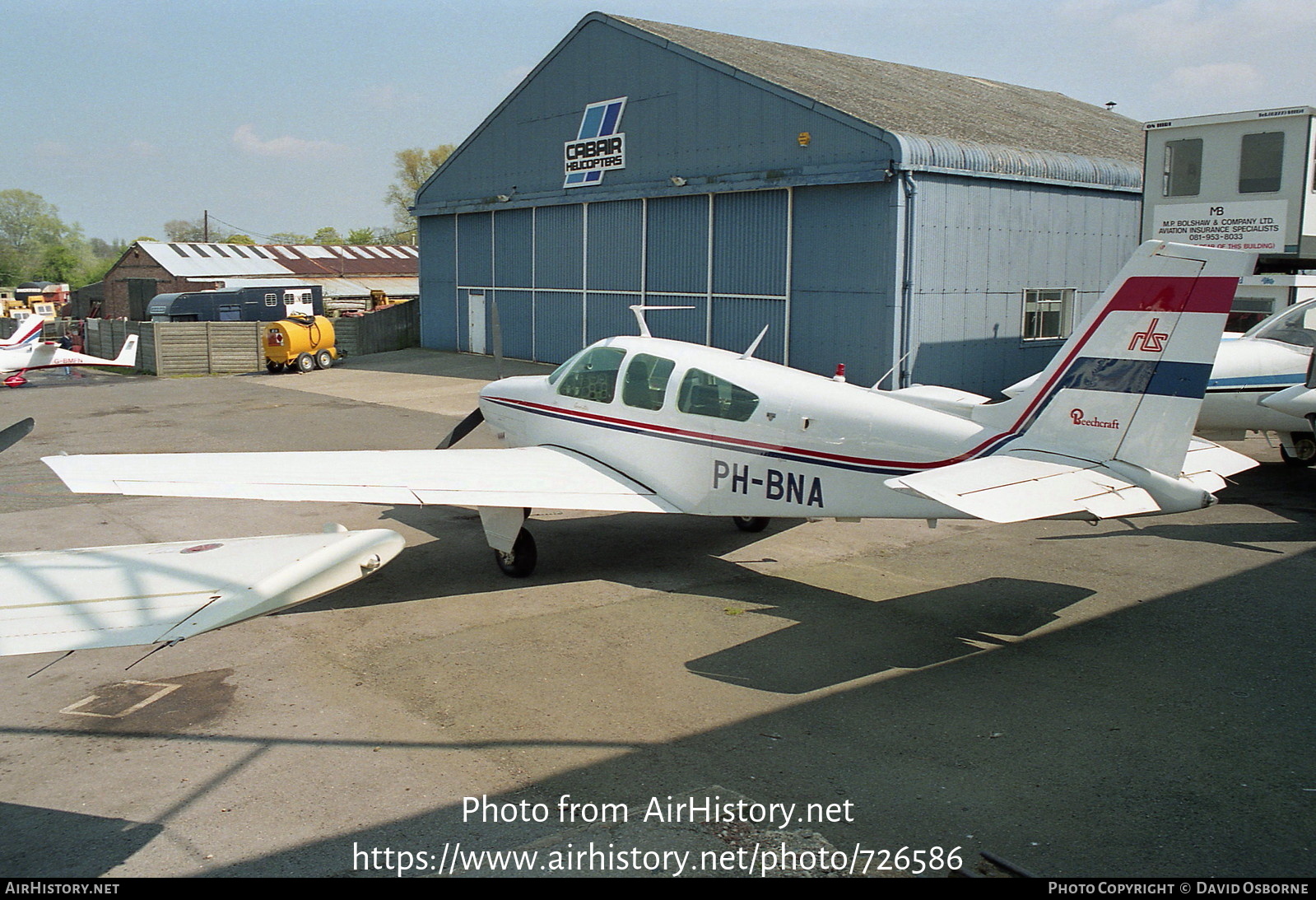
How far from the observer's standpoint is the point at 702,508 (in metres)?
10.1

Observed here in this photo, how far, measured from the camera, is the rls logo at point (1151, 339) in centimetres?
780

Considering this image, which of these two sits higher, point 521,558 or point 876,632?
point 521,558

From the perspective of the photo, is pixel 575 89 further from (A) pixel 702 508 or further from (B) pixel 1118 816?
(B) pixel 1118 816

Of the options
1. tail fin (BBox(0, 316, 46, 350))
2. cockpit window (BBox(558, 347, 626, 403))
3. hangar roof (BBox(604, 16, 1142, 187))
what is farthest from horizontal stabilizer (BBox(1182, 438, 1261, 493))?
tail fin (BBox(0, 316, 46, 350))

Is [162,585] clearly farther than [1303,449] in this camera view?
No

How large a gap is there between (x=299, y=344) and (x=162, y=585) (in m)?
28.0

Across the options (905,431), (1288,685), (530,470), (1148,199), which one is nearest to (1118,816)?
(1288,685)

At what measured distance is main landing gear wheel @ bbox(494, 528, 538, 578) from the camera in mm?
10180

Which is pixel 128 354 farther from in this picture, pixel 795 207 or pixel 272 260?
pixel 272 260

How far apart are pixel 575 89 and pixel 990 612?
22661mm

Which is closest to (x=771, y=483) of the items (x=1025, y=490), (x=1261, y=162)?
(x=1025, y=490)

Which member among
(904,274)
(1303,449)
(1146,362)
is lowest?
(1303,449)

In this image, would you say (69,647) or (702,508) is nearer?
(69,647)

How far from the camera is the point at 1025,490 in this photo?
7.25 m
